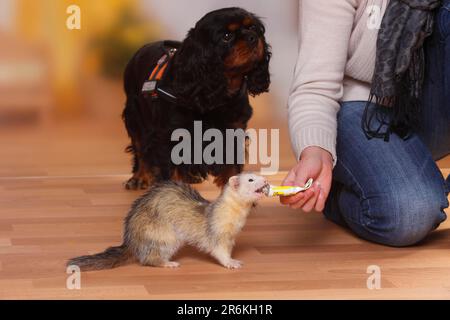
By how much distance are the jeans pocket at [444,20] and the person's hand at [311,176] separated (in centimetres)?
42

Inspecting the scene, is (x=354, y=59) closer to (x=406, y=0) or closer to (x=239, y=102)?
(x=406, y=0)

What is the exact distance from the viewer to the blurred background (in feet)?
10.3

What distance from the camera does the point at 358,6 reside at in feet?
6.72

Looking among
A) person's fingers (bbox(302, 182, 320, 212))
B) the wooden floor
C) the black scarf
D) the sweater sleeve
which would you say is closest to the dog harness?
the wooden floor

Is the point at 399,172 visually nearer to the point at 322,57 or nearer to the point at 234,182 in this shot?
the point at 322,57

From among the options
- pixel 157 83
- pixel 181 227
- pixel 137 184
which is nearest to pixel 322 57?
pixel 181 227

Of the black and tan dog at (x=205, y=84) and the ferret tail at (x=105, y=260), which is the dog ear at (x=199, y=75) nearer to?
the black and tan dog at (x=205, y=84)

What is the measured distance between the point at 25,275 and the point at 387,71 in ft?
3.04

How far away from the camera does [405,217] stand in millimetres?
1971

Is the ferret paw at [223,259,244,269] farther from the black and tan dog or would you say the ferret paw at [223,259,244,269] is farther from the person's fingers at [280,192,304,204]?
the black and tan dog

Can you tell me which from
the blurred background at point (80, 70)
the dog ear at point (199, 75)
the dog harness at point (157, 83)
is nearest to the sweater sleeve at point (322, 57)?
the dog ear at point (199, 75)

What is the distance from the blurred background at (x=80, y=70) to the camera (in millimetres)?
3145

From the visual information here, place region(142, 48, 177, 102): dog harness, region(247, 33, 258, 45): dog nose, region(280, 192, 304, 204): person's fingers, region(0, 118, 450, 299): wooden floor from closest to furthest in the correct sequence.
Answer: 1. region(0, 118, 450, 299): wooden floor
2. region(280, 192, 304, 204): person's fingers
3. region(247, 33, 258, 45): dog nose
4. region(142, 48, 177, 102): dog harness

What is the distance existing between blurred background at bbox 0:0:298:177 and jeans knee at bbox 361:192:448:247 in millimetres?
1290
